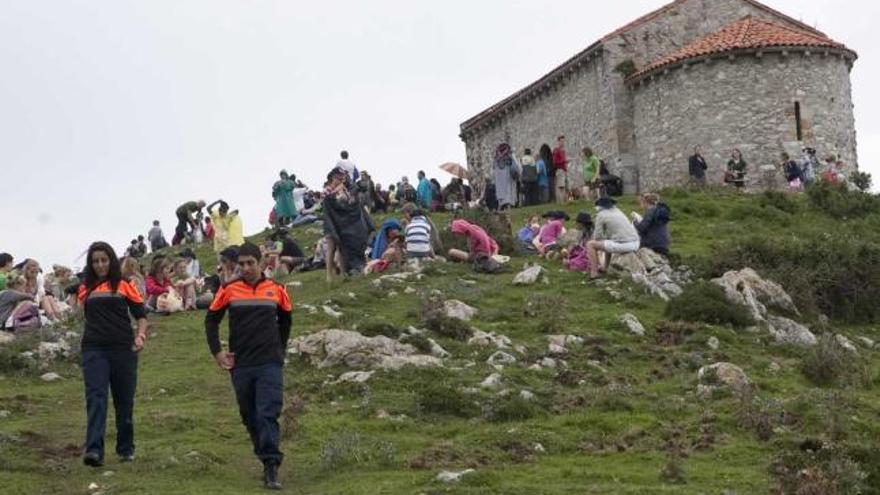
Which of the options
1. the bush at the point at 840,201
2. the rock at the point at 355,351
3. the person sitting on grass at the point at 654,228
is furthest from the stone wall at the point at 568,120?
the rock at the point at 355,351

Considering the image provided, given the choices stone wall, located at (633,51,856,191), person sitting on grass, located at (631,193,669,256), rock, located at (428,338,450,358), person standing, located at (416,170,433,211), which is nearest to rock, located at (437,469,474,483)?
rock, located at (428,338,450,358)

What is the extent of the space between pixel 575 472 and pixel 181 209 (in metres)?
34.5

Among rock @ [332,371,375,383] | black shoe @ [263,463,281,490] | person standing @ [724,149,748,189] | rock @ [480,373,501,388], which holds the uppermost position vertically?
person standing @ [724,149,748,189]

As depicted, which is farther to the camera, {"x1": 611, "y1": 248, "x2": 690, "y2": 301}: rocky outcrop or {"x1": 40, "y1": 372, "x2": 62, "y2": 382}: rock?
{"x1": 611, "y1": 248, "x2": 690, "y2": 301}: rocky outcrop

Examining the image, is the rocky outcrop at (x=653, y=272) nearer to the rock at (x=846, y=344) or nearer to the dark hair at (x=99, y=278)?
the rock at (x=846, y=344)

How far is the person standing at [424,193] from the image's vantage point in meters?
42.6

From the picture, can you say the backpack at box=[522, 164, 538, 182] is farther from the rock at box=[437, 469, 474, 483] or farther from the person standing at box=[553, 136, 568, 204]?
the rock at box=[437, 469, 474, 483]

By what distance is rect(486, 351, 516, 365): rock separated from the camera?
17922 mm

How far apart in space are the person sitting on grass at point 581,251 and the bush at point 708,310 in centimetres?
376

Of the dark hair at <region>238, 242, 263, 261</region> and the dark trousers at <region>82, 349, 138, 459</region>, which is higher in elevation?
the dark hair at <region>238, 242, 263, 261</region>

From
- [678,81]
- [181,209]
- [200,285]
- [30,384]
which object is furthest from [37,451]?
[181,209]

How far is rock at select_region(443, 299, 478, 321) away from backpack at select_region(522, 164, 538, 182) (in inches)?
695

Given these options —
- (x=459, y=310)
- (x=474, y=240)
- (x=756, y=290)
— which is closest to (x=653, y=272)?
(x=756, y=290)

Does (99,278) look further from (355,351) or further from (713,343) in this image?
(713,343)
